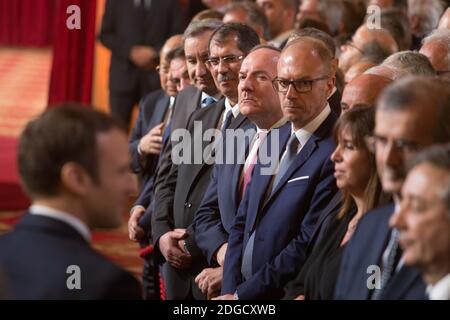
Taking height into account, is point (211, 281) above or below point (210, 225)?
below

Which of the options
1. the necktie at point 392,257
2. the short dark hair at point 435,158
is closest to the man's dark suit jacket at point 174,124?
the necktie at point 392,257

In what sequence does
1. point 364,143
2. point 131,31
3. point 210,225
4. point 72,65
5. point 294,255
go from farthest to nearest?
point 72,65
point 131,31
point 210,225
point 294,255
point 364,143

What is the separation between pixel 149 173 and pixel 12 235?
330 cm

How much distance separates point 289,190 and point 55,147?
1.50 meters

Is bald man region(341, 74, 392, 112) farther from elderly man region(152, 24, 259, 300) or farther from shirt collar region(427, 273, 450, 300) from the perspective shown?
shirt collar region(427, 273, 450, 300)

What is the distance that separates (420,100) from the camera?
3135 millimetres

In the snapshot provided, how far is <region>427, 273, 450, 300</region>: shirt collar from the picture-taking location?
8.96ft

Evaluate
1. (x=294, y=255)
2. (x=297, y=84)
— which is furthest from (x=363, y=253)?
(x=297, y=84)

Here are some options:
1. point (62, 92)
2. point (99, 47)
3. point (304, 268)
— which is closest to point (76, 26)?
point (62, 92)

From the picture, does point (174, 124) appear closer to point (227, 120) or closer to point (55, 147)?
point (227, 120)

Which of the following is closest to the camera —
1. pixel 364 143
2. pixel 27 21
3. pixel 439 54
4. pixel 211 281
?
pixel 364 143

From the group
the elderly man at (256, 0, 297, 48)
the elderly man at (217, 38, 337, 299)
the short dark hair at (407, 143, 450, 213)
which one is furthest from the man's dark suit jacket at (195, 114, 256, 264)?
the elderly man at (256, 0, 297, 48)

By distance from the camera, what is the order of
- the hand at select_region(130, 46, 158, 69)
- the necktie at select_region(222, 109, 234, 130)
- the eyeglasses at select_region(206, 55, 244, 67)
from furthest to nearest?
1. the hand at select_region(130, 46, 158, 69)
2. the eyeglasses at select_region(206, 55, 244, 67)
3. the necktie at select_region(222, 109, 234, 130)

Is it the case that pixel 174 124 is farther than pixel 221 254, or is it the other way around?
pixel 174 124
